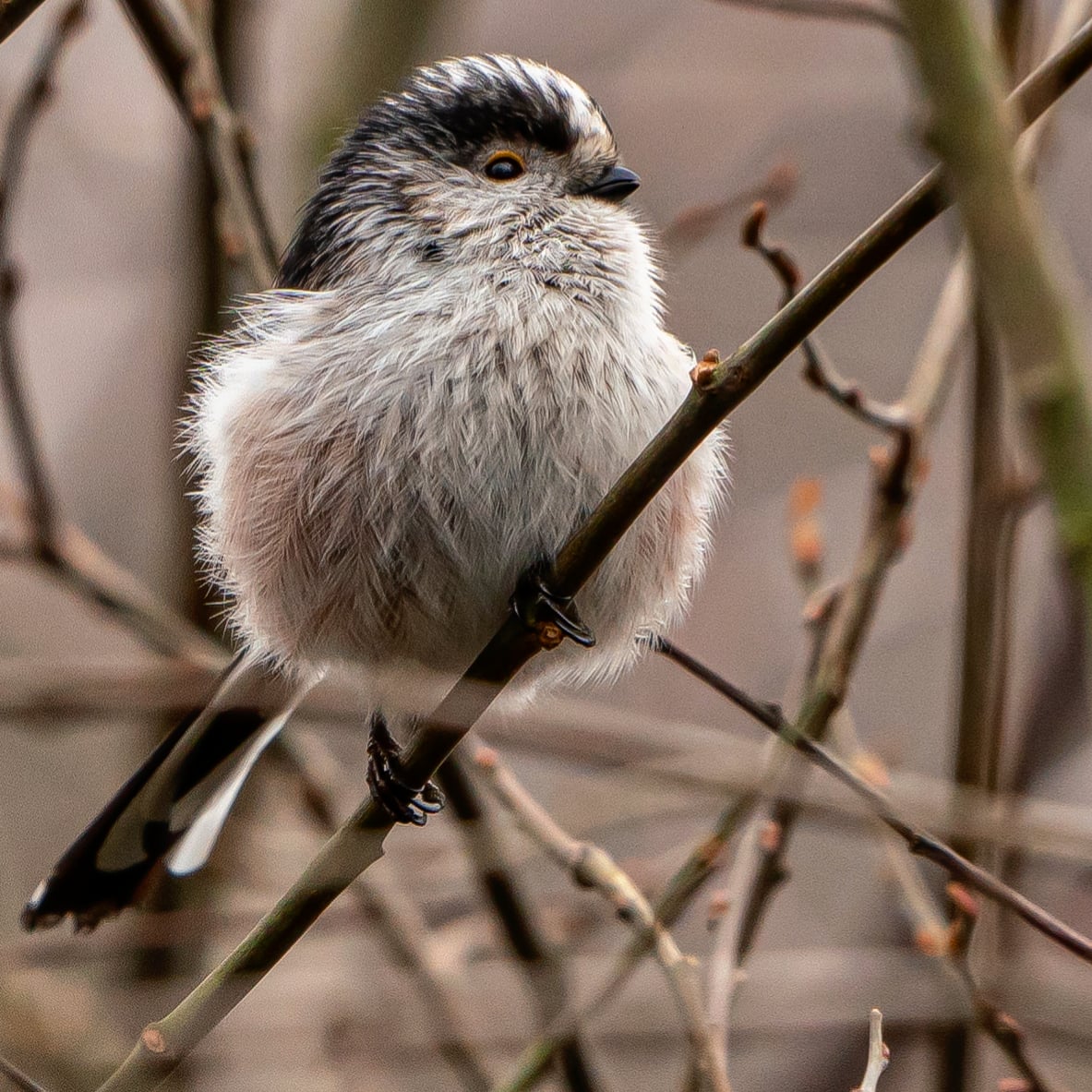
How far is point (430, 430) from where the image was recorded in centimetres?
285

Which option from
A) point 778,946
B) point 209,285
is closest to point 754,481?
point 778,946

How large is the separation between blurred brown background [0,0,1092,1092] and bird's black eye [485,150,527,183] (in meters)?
1.14

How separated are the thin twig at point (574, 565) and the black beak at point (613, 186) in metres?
1.15

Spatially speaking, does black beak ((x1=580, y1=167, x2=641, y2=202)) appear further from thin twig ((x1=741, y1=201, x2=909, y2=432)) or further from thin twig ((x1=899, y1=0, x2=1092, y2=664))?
thin twig ((x1=899, y1=0, x2=1092, y2=664))

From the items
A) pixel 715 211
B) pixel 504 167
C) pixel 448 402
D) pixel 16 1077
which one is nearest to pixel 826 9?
pixel 715 211

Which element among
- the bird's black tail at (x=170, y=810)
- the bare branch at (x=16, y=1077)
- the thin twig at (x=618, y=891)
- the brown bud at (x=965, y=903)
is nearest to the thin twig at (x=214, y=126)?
the bird's black tail at (x=170, y=810)

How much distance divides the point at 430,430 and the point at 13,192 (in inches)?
56.3

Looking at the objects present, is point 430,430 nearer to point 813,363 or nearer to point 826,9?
point 813,363

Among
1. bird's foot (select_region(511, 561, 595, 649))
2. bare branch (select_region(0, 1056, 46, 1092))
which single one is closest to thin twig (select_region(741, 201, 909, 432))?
bird's foot (select_region(511, 561, 595, 649))

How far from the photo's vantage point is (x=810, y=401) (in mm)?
6867

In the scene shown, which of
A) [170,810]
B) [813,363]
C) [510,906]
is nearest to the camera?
[813,363]

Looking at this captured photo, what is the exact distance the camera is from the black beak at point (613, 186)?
129 inches

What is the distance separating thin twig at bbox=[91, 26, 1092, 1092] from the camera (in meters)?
1.82

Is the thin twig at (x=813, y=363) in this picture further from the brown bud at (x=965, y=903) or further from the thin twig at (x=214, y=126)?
the thin twig at (x=214, y=126)
